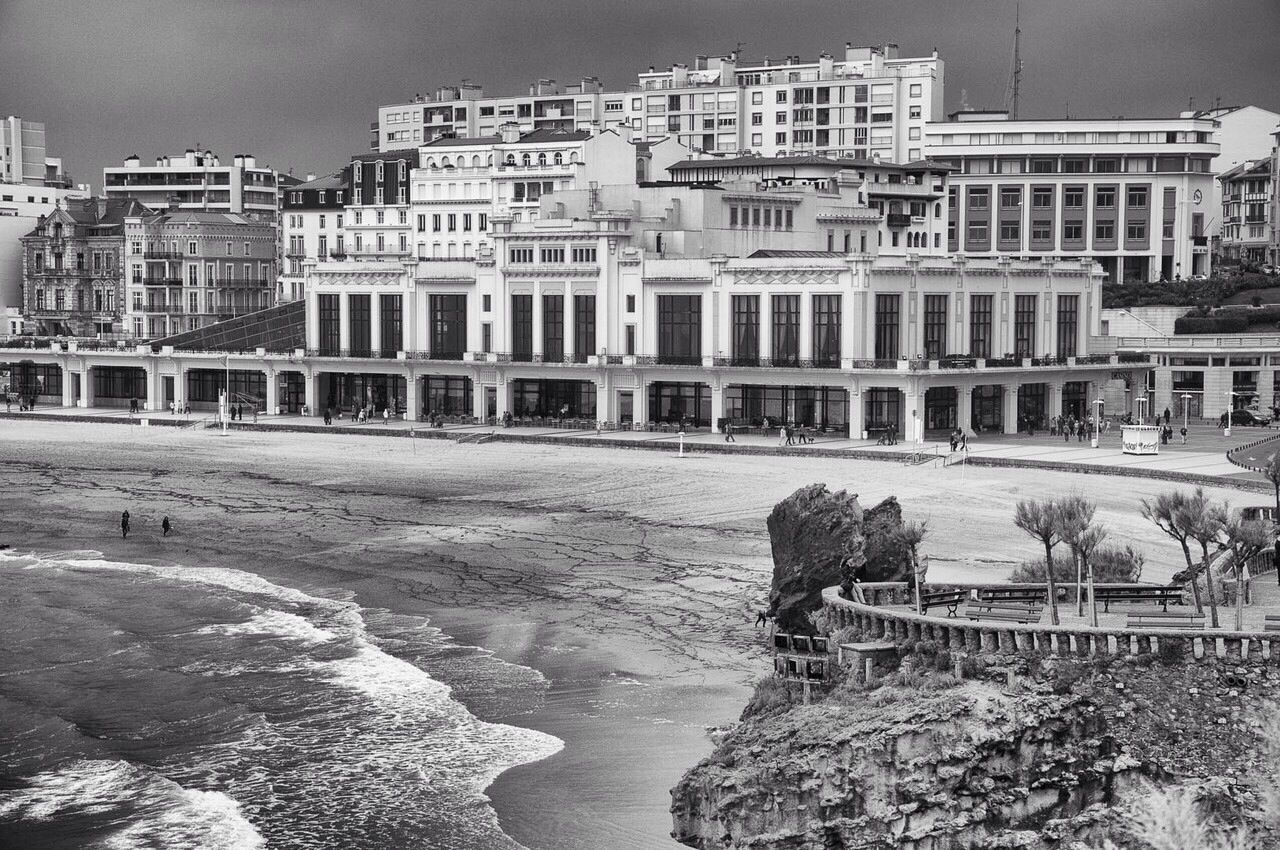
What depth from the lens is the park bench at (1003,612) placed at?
29188 mm

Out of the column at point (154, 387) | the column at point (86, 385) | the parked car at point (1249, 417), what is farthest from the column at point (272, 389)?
the parked car at point (1249, 417)

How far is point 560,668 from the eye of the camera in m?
Result: 40.2

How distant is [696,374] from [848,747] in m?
68.5

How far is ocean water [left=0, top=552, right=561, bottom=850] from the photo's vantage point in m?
29.8

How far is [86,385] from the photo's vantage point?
11938 cm

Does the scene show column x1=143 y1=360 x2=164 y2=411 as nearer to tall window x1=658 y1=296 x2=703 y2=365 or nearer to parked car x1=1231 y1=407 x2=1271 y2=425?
tall window x1=658 y1=296 x2=703 y2=365

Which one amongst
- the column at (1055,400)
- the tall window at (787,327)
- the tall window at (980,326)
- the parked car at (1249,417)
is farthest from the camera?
the column at (1055,400)

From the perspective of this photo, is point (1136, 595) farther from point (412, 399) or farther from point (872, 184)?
point (872, 184)

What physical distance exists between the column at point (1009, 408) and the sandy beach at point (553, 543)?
57.8 ft

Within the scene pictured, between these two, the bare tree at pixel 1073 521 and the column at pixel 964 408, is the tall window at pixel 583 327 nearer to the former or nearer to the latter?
the column at pixel 964 408

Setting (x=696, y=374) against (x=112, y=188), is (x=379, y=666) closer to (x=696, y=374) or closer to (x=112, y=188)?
(x=696, y=374)

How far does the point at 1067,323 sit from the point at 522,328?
29304mm

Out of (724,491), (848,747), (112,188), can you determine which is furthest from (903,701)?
(112,188)

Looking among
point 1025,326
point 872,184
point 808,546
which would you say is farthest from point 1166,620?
point 872,184
